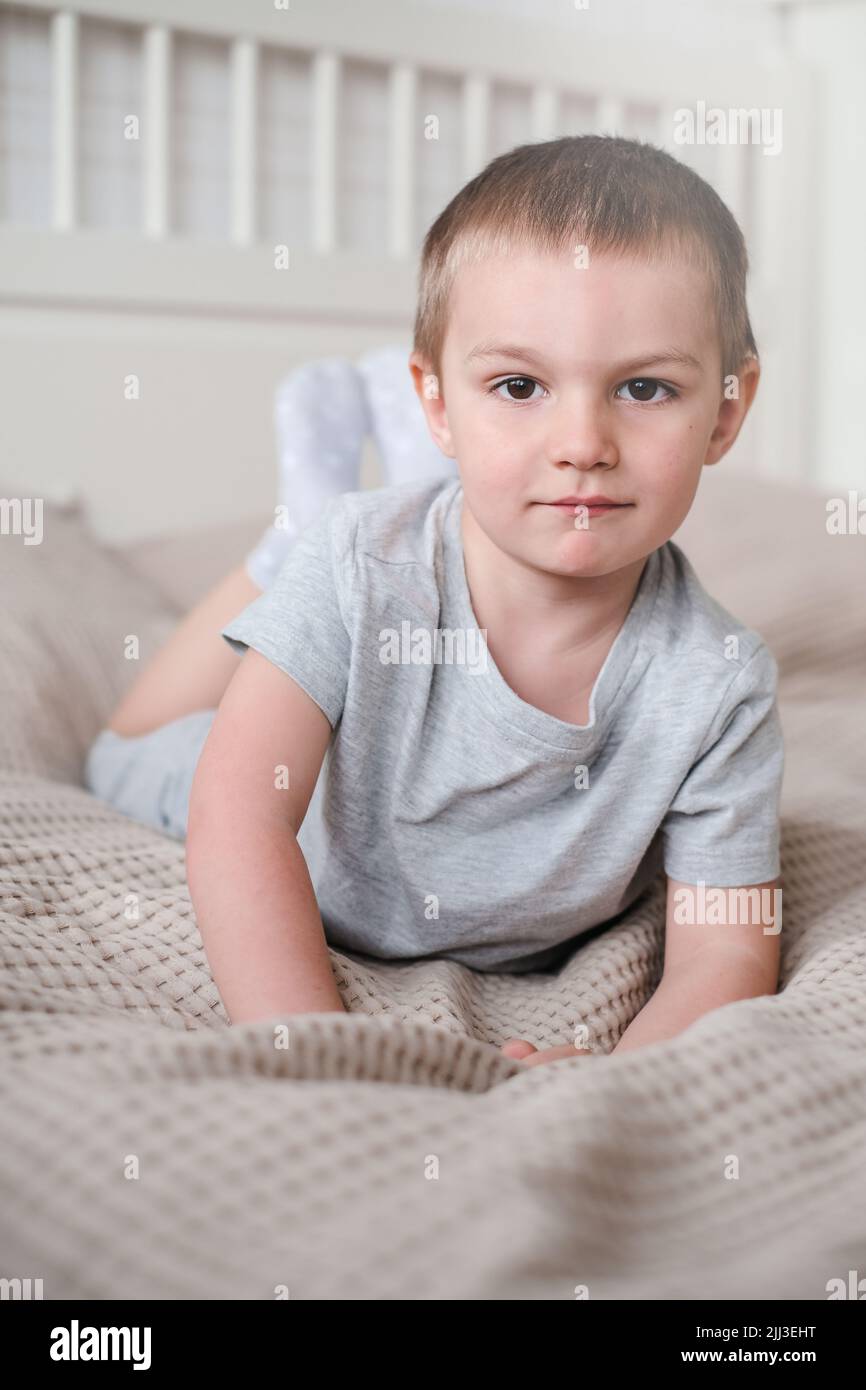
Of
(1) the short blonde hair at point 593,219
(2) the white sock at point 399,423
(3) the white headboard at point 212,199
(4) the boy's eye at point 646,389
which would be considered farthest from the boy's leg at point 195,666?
(3) the white headboard at point 212,199

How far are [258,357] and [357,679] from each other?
1180 millimetres

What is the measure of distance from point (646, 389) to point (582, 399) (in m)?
0.05

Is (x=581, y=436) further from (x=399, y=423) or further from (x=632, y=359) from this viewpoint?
(x=399, y=423)

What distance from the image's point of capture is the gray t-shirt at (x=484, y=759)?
81cm

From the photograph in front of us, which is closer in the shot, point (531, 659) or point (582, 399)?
point (582, 399)

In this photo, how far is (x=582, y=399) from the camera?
2.32 ft

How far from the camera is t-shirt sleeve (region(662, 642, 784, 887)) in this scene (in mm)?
812

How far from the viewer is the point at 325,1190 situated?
1.52 ft

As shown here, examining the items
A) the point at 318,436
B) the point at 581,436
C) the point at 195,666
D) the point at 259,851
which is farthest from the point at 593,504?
the point at 318,436

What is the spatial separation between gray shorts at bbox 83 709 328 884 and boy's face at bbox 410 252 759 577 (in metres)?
0.39

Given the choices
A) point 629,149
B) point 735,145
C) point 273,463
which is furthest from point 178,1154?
point 735,145

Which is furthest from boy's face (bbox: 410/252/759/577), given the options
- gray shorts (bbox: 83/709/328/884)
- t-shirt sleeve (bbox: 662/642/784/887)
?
gray shorts (bbox: 83/709/328/884)

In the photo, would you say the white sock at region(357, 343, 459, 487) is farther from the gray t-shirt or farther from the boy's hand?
the boy's hand

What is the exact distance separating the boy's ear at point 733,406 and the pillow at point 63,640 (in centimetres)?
61
